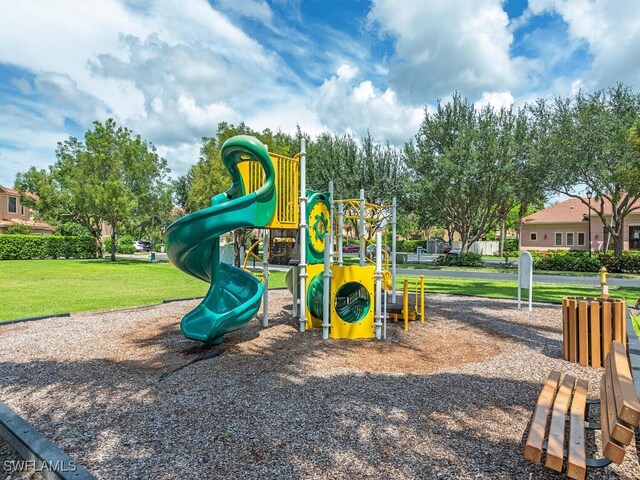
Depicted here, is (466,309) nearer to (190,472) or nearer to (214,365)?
(214,365)

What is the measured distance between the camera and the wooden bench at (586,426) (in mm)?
2529

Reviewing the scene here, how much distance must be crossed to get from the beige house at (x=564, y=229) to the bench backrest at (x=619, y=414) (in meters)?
43.2

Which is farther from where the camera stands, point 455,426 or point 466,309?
point 466,309

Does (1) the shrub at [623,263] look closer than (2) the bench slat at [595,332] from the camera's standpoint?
No

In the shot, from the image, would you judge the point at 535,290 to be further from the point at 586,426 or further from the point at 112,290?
the point at 112,290

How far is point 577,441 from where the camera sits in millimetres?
3006

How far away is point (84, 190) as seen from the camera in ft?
92.5

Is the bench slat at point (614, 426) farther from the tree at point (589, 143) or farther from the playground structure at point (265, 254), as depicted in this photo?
the tree at point (589, 143)

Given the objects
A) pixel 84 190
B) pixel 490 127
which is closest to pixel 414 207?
pixel 490 127

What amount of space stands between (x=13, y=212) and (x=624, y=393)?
204 feet

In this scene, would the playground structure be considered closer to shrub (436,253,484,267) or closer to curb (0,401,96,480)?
curb (0,401,96,480)

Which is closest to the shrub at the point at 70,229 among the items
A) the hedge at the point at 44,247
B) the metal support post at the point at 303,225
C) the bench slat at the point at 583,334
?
the hedge at the point at 44,247

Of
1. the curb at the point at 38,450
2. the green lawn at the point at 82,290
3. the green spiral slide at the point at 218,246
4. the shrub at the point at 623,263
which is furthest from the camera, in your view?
the shrub at the point at 623,263

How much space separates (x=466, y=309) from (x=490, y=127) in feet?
66.6
